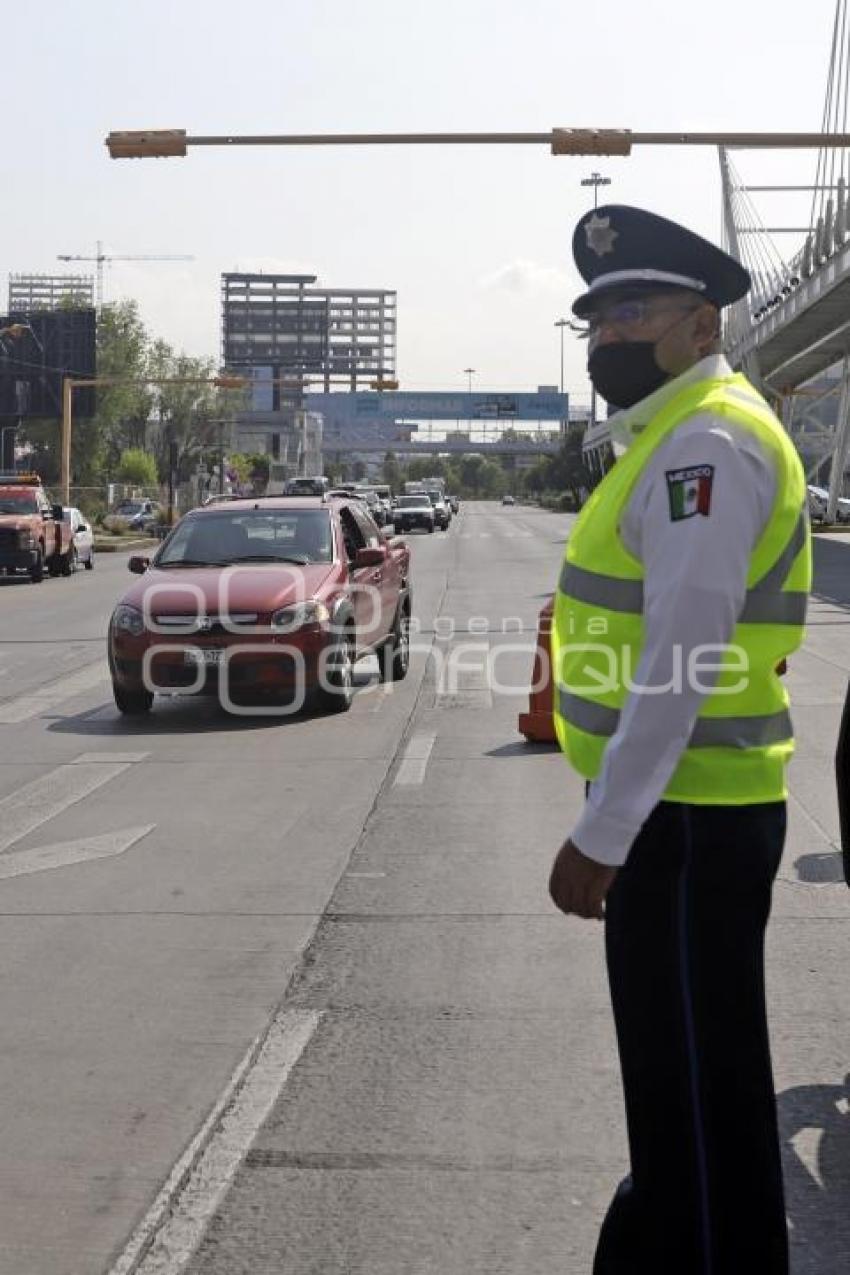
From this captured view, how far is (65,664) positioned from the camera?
18.8m

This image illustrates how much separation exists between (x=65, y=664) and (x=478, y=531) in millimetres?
54330

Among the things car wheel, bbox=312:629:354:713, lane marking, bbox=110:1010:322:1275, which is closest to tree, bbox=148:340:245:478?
car wheel, bbox=312:629:354:713

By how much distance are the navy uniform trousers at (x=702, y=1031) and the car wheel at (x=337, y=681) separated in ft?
35.5

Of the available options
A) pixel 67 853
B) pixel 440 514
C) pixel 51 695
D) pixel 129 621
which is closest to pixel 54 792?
pixel 67 853

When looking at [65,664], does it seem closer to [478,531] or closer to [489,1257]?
[489,1257]

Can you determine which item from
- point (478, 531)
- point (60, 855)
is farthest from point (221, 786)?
point (478, 531)

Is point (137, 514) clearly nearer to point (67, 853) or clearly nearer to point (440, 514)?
point (440, 514)

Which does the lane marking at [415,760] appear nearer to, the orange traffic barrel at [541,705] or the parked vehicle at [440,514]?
the orange traffic barrel at [541,705]

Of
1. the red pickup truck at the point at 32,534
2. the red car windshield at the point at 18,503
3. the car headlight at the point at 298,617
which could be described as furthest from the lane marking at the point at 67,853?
the red car windshield at the point at 18,503

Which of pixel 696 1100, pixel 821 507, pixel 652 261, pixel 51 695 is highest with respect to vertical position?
pixel 652 261

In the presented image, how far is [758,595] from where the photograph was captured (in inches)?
124

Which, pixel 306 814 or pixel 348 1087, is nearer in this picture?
pixel 348 1087

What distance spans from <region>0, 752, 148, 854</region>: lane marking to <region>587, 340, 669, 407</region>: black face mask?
6257mm

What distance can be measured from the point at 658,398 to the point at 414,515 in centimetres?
6840
